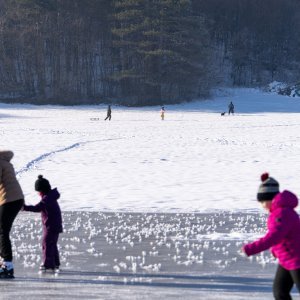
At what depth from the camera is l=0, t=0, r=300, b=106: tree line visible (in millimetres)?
72938

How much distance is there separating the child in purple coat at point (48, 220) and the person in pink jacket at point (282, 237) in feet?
10.7

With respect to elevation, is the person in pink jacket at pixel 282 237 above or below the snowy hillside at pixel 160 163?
above

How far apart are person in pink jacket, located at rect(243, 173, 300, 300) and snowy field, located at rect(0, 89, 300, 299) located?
1283mm

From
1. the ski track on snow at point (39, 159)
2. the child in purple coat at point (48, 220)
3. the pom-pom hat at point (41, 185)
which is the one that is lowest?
the ski track on snow at point (39, 159)

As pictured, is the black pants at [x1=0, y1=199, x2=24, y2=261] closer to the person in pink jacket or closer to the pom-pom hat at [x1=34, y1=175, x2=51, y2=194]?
the pom-pom hat at [x1=34, y1=175, x2=51, y2=194]

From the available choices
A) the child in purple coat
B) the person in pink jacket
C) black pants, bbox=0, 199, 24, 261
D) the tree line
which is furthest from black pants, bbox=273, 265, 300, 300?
the tree line

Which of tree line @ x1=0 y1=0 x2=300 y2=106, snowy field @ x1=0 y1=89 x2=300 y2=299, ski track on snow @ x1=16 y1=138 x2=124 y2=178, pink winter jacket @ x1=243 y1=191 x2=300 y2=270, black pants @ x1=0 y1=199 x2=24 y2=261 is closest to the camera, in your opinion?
pink winter jacket @ x1=243 y1=191 x2=300 y2=270

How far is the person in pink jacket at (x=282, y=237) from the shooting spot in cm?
609

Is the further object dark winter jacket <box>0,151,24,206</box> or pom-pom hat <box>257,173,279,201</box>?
dark winter jacket <box>0,151,24,206</box>

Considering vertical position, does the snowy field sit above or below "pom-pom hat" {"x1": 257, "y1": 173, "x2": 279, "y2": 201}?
below

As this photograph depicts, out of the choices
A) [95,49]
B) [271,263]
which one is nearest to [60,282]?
[271,263]

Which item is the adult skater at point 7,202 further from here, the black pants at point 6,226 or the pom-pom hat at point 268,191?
the pom-pom hat at point 268,191

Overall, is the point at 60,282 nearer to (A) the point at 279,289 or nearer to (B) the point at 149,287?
(B) the point at 149,287

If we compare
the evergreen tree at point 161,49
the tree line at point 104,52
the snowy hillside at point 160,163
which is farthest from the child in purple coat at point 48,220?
the evergreen tree at point 161,49
